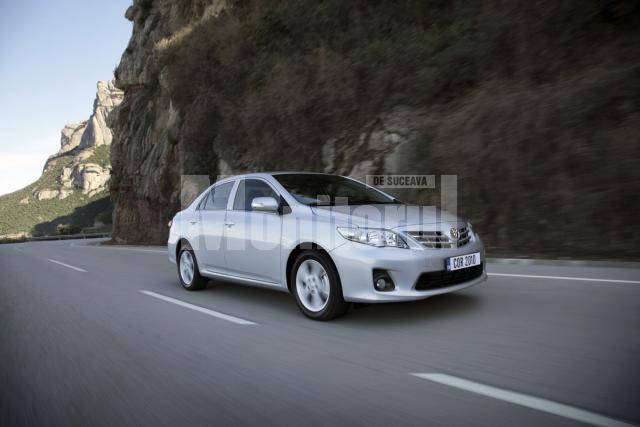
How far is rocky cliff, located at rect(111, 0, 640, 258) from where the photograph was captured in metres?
8.97

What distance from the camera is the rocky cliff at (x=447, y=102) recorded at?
897 centimetres

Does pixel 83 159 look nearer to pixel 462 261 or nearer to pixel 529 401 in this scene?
pixel 462 261

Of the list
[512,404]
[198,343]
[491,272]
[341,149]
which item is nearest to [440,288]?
[512,404]

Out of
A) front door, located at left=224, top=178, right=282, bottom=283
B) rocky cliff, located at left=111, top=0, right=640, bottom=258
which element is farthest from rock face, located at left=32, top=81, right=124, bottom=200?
front door, located at left=224, top=178, right=282, bottom=283

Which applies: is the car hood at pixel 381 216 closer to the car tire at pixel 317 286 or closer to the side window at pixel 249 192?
the car tire at pixel 317 286

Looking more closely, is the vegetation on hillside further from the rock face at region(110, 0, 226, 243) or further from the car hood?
the car hood

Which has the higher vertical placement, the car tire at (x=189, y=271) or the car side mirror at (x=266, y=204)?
the car side mirror at (x=266, y=204)

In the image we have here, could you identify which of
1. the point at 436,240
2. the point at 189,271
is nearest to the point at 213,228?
the point at 189,271

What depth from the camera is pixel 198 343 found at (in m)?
4.32

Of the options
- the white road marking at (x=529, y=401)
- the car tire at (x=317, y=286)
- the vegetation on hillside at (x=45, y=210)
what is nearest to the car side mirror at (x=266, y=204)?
the car tire at (x=317, y=286)

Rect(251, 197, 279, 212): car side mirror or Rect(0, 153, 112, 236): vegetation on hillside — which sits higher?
Rect(0, 153, 112, 236): vegetation on hillside

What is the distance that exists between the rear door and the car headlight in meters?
2.28

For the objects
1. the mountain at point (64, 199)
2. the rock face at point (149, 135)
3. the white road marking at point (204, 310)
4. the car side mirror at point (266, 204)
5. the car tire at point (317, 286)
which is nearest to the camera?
the car tire at point (317, 286)

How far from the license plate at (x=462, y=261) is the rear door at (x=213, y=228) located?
286cm
